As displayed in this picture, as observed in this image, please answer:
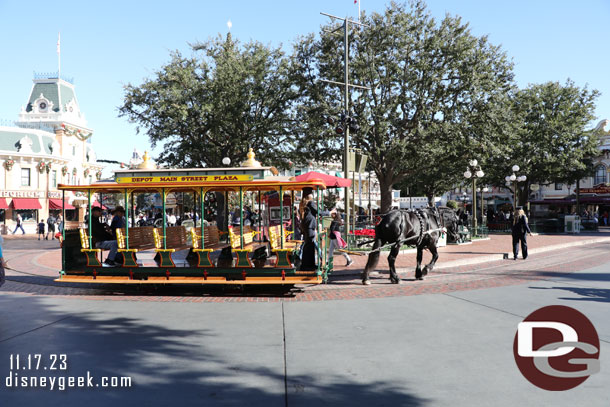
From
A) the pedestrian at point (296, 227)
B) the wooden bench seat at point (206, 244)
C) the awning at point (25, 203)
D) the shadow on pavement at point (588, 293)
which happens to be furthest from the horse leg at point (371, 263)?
the awning at point (25, 203)

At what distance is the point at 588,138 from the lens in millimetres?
35562

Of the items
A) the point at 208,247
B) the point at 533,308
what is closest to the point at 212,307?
the point at 208,247

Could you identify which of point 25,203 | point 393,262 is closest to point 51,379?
point 393,262

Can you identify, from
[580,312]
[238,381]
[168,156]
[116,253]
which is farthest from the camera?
[168,156]

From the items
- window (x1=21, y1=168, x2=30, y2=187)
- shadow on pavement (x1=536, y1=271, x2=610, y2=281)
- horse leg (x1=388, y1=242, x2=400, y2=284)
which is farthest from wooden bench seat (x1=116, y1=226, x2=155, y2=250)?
window (x1=21, y1=168, x2=30, y2=187)

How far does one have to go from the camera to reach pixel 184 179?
9.60 m

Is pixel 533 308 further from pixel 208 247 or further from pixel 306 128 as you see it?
pixel 306 128

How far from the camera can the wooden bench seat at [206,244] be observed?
9.53m

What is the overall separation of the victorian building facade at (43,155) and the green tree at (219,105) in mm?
22391

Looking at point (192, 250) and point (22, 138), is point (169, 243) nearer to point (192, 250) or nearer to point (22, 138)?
point (192, 250)

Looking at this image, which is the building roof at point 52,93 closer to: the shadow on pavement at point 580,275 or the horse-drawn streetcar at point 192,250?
the horse-drawn streetcar at point 192,250

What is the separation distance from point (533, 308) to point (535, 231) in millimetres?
25611

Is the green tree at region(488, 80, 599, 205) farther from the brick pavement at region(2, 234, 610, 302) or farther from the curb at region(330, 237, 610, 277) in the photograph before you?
the brick pavement at region(2, 234, 610, 302)

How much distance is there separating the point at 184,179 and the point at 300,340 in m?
5.06
